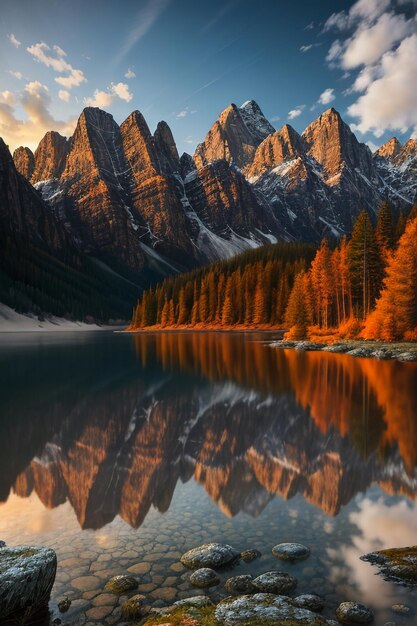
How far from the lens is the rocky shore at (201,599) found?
16.2 feet

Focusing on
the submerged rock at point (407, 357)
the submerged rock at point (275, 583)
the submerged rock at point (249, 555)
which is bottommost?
the submerged rock at point (249, 555)

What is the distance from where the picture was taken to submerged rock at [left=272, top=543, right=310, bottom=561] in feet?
22.3

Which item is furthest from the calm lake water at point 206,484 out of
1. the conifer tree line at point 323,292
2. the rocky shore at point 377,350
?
the conifer tree line at point 323,292

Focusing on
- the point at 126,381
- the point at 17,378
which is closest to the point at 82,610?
the point at 126,381

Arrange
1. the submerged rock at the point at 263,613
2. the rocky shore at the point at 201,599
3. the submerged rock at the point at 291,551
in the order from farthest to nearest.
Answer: the submerged rock at the point at 291,551 < the rocky shore at the point at 201,599 < the submerged rock at the point at 263,613

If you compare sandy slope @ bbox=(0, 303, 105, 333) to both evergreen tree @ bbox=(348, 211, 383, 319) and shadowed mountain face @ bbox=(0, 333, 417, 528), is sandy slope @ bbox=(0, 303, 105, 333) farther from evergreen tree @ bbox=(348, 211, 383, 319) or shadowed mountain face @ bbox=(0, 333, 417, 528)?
shadowed mountain face @ bbox=(0, 333, 417, 528)

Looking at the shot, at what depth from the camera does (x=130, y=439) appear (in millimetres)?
13766

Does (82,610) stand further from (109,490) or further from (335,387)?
(335,387)

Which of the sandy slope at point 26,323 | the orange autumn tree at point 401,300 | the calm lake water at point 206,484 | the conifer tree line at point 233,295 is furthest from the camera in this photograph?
the sandy slope at point 26,323

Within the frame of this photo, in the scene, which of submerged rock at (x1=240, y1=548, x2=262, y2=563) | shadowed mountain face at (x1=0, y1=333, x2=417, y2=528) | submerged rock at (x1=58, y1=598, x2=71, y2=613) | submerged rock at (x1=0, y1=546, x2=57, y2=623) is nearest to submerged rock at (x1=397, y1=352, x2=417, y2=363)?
shadowed mountain face at (x1=0, y1=333, x2=417, y2=528)

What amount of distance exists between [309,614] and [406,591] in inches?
74.1

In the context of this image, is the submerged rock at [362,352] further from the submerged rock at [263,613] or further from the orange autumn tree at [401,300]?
the submerged rock at [263,613]

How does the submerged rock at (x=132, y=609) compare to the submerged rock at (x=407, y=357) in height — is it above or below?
below

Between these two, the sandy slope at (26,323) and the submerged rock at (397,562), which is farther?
the sandy slope at (26,323)
